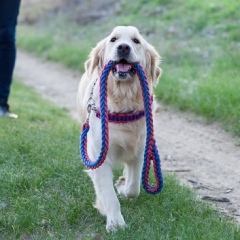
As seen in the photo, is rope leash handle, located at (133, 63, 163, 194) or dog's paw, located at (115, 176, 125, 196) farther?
dog's paw, located at (115, 176, 125, 196)

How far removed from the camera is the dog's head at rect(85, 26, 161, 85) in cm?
354

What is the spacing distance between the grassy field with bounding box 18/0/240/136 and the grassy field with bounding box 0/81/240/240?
1.99 metres

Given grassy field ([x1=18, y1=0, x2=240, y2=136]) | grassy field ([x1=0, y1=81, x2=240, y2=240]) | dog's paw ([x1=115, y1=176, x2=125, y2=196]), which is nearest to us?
grassy field ([x1=0, y1=81, x2=240, y2=240])

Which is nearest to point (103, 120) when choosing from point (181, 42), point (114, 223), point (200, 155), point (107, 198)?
point (107, 198)

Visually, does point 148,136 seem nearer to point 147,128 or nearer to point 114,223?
point 147,128

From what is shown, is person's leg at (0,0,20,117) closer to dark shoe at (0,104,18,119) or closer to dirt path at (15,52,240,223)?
dark shoe at (0,104,18,119)

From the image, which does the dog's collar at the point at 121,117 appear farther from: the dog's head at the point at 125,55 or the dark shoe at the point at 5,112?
the dark shoe at the point at 5,112

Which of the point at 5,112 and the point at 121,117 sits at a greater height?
the point at 121,117

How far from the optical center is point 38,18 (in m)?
17.8

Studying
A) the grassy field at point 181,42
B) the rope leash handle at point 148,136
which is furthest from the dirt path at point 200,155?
the rope leash handle at point 148,136

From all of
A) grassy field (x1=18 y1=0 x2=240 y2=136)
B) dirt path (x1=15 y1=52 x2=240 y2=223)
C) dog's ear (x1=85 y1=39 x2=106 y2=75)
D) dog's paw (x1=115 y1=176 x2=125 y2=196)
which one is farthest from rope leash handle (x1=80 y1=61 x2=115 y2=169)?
grassy field (x1=18 y1=0 x2=240 y2=136)

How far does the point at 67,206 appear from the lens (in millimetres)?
3641

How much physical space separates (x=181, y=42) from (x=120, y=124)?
6780 millimetres

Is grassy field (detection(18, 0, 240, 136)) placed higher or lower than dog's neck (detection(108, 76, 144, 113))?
lower
